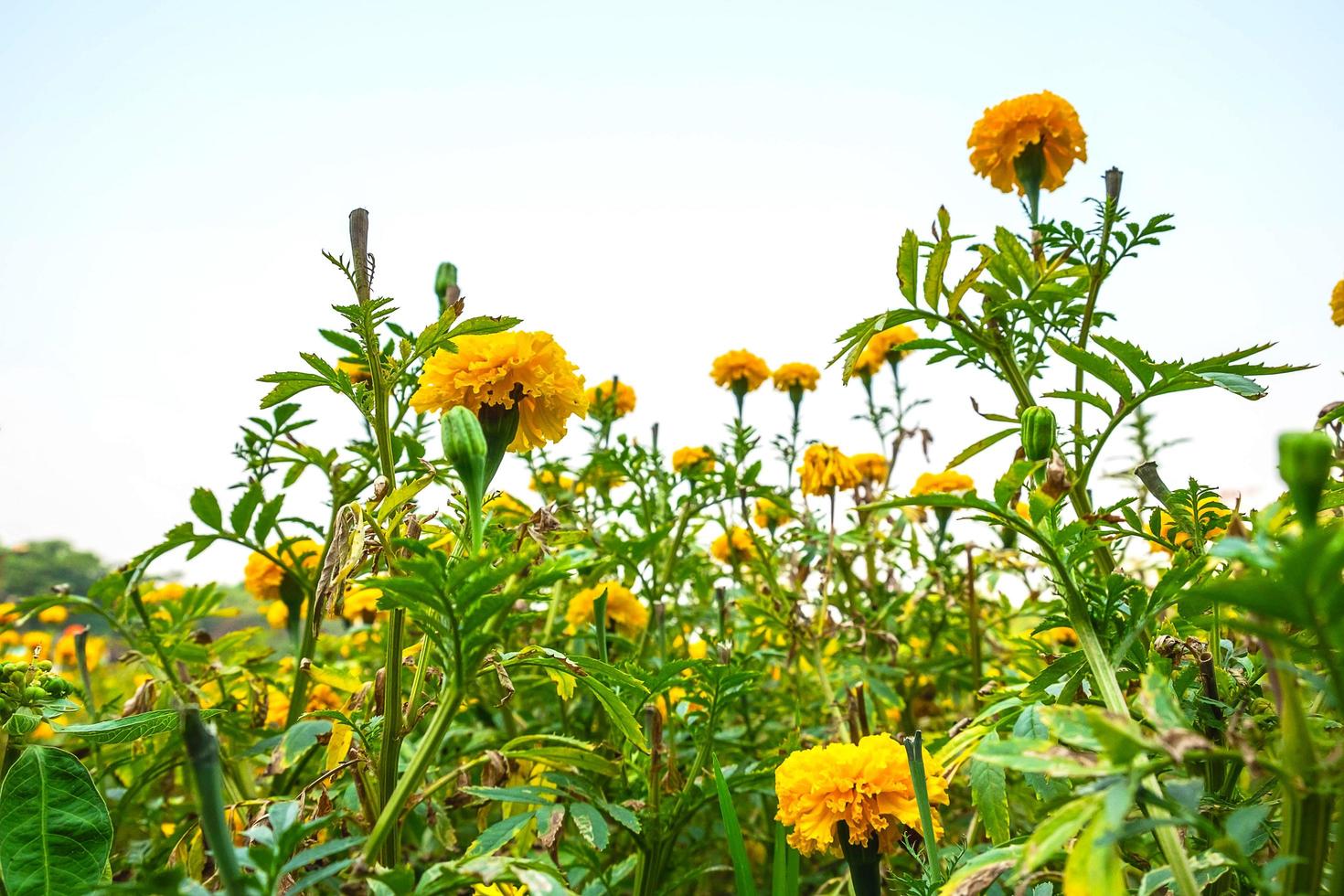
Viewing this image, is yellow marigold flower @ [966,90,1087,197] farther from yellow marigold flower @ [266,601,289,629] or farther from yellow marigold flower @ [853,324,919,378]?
yellow marigold flower @ [266,601,289,629]

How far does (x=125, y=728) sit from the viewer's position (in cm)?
74

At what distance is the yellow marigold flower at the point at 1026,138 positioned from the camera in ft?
4.52

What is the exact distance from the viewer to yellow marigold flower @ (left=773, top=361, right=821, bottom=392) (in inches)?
91.8

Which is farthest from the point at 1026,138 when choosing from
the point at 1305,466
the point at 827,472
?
the point at 1305,466

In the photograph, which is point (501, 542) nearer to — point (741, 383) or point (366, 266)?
point (366, 266)

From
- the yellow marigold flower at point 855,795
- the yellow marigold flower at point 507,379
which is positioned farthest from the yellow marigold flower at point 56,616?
the yellow marigold flower at point 855,795

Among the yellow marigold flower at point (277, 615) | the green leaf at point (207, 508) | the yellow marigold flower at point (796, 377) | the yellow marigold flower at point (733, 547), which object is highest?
the yellow marigold flower at point (796, 377)

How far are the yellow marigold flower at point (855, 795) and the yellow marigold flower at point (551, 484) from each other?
1.00m

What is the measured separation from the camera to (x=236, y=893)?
0.46 meters

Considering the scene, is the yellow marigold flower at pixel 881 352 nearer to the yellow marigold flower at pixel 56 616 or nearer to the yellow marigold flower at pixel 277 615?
the yellow marigold flower at pixel 277 615

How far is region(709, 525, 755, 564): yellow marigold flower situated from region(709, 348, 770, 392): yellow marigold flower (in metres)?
0.43

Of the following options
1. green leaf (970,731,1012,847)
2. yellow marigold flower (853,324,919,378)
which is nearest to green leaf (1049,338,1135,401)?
green leaf (970,731,1012,847)

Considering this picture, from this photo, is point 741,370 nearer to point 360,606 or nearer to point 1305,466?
point 360,606

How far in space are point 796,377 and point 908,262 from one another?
1.35 meters
